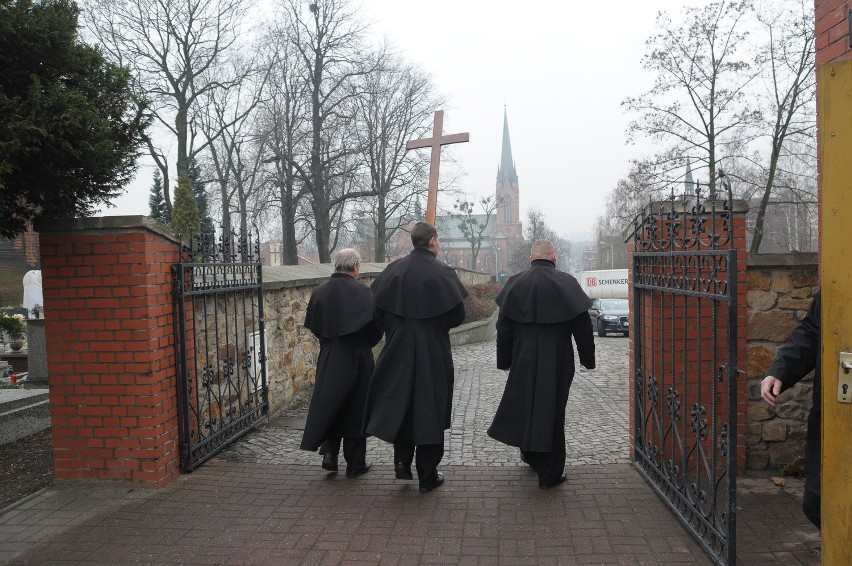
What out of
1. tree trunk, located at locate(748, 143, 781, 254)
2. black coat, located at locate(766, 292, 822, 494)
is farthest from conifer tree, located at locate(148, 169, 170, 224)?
black coat, located at locate(766, 292, 822, 494)

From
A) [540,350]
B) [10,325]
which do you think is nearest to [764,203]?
[540,350]

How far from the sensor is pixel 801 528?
3686 millimetres

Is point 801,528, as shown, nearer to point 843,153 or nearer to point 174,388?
point 843,153

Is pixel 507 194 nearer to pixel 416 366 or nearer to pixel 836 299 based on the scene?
pixel 416 366

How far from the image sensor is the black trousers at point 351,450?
16.2ft

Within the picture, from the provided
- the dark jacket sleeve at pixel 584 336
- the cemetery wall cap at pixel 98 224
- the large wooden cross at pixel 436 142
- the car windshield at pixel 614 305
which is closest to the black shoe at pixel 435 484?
the dark jacket sleeve at pixel 584 336

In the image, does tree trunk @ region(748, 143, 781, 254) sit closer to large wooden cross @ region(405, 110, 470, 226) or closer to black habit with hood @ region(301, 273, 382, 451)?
large wooden cross @ region(405, 110, 470, 226)

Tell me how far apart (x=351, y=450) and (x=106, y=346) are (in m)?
1.87

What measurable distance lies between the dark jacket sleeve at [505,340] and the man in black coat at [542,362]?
8 centimetres

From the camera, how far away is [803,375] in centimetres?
288

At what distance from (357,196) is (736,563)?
83.0 feet

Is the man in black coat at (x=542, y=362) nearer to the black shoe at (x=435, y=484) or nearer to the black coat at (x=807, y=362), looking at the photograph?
the black shoe at (x=435, y=484)

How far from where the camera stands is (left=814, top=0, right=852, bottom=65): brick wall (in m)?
3.59

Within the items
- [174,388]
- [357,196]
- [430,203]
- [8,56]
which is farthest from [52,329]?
[357,196]
